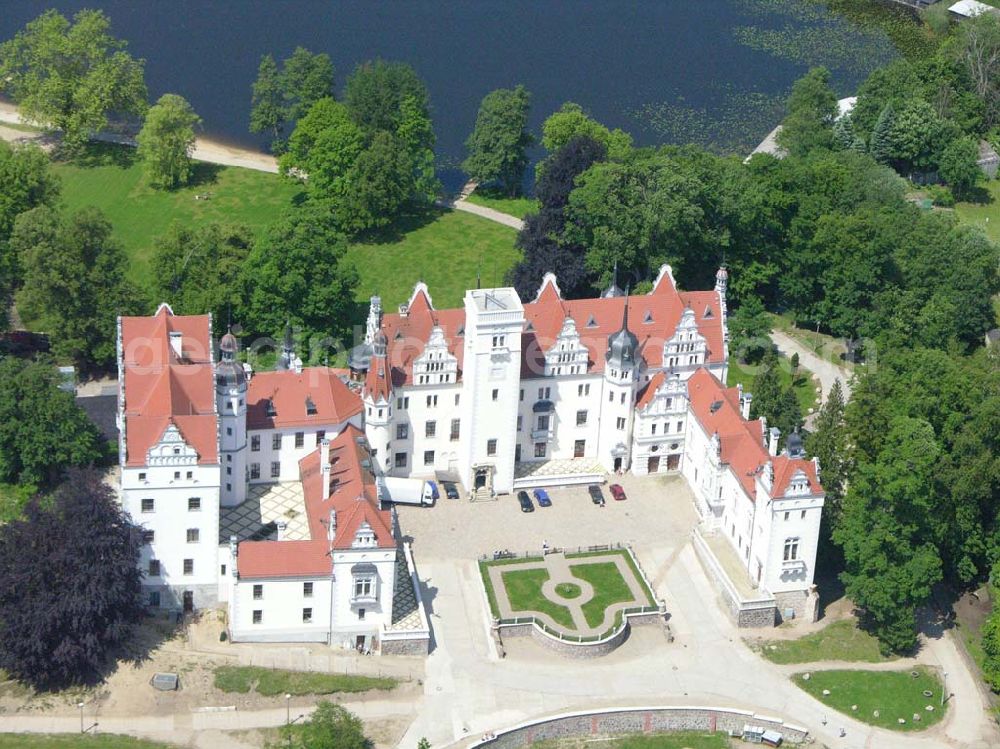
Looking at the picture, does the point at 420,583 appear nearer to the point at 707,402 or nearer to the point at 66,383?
the point at 707,402

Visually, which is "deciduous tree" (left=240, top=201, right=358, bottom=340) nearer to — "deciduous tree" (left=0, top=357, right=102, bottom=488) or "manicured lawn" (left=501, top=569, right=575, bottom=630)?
"deciduous tree" (left=0, top=357, right=102, bottom=488)

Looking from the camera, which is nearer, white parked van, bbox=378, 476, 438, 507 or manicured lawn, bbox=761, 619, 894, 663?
manicured lawn, bbox=761, 619, 894, 663

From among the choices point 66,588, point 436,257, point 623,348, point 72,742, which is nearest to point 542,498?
point 623,348

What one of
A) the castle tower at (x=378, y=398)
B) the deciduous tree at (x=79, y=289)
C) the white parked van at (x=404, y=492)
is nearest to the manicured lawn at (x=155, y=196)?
the deciduous tree at (x=79, y=289)

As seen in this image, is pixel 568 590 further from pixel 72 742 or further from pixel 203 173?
pixel 203 173

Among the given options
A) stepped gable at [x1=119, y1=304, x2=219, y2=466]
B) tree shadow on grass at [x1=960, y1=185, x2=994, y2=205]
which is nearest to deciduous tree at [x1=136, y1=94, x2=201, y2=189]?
stepped gable at [x1=119, y1=304, x2=219, y2=466]

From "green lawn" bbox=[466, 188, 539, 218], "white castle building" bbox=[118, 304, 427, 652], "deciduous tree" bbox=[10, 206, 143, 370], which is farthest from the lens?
"green lawn" bbox=[466, 188, 539, 218]

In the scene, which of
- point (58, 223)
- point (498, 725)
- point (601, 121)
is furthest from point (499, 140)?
point (498, 725)
